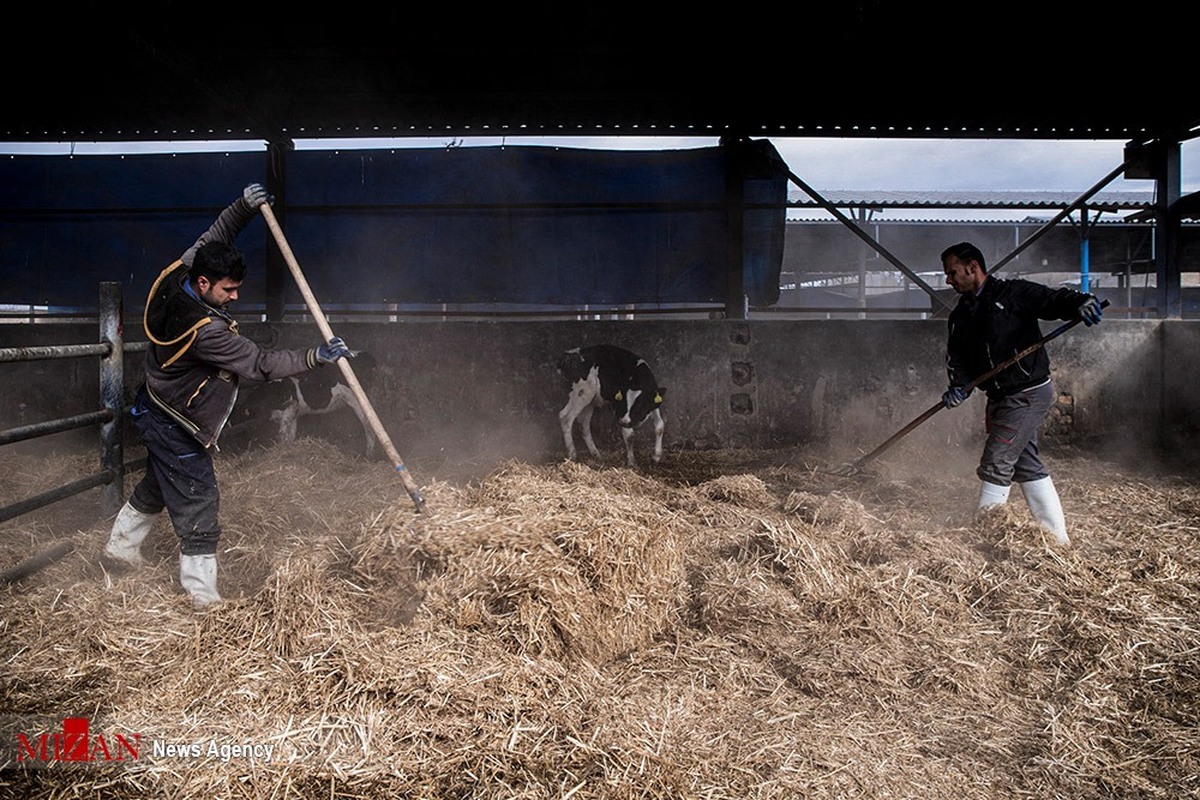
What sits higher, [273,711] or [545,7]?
[545,7]

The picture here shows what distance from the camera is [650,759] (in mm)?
2631

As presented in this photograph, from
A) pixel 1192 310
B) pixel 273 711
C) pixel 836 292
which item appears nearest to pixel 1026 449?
pixel 273 711

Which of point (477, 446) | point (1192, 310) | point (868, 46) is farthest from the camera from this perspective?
point (1192, 310)

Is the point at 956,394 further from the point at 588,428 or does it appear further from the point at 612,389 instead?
the point at 588,428

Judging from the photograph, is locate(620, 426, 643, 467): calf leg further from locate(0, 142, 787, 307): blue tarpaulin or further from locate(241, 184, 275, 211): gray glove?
locate(241, 184, 275, 211): gray glove

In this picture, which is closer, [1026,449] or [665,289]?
[1026,449]

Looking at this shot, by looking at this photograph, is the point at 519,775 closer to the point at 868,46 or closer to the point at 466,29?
the point at 466,29

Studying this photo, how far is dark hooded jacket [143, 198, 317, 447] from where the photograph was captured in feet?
12.5

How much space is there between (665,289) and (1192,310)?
21.9 meters

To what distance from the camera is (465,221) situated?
371 inches

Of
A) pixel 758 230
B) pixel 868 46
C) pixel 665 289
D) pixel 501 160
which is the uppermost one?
pixel 868 46

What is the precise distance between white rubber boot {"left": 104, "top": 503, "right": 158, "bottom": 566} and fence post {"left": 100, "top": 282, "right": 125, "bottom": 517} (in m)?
1.01
